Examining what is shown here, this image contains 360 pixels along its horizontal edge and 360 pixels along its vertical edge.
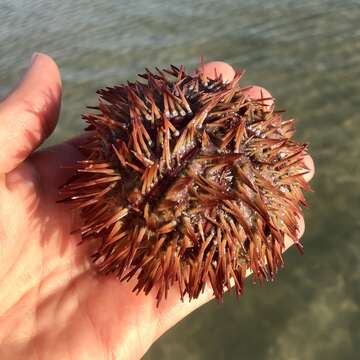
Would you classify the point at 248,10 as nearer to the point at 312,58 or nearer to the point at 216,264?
the point at 312,58

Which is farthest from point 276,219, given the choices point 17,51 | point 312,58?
point 17,51

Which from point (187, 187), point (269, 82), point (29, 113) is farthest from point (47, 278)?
point (269, 82)

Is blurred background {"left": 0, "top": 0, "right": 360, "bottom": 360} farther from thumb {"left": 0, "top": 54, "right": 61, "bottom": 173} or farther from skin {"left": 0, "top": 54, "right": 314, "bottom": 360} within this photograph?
thumb {"left": 0, "top": 54, "right": 61, "bottom": 173}

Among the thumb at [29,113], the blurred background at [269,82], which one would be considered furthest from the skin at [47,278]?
the blurred background at [269,82]

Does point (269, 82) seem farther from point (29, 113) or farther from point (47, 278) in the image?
point (47, 278)

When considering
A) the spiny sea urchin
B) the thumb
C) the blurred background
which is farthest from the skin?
the spiny sea urchin
